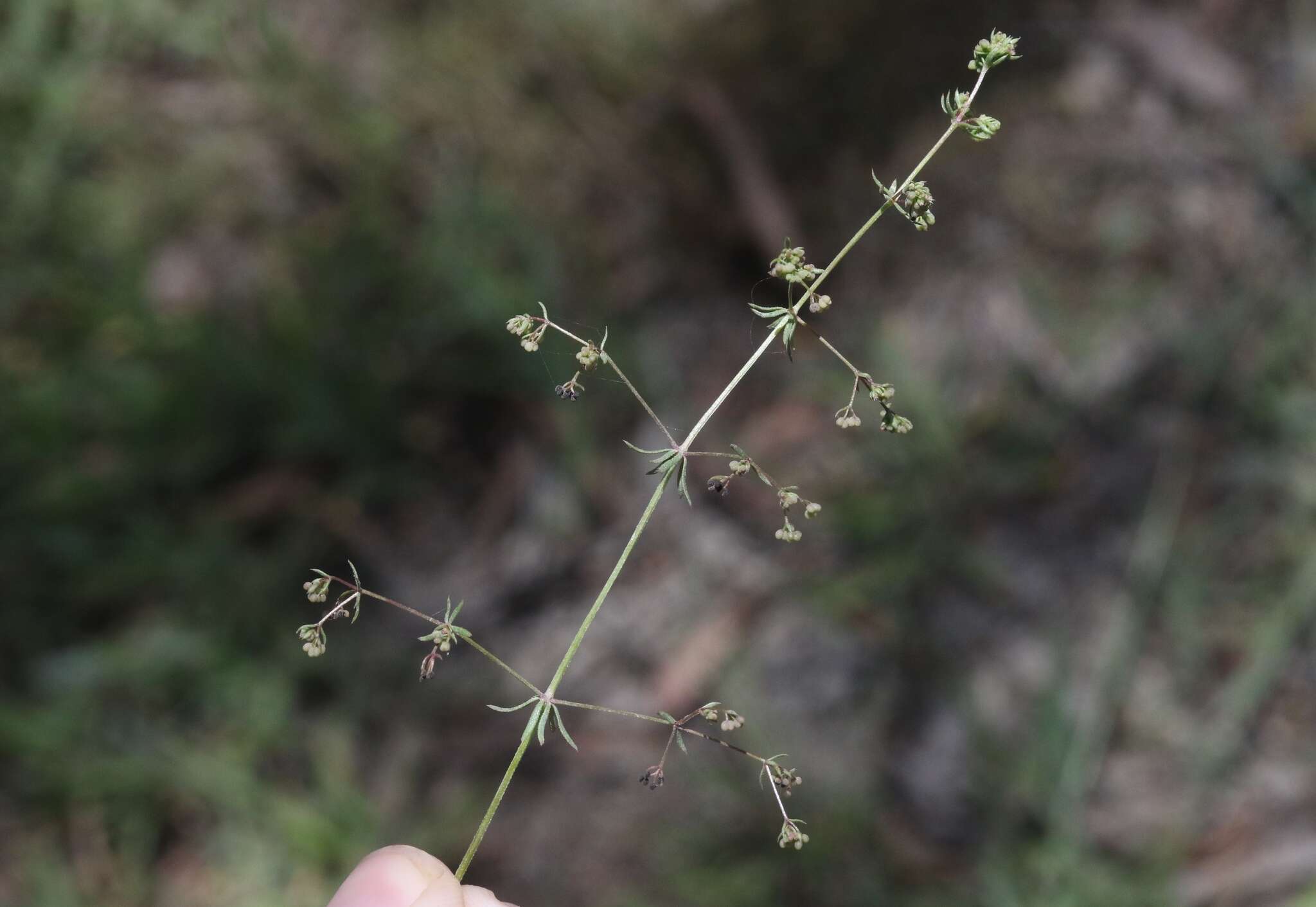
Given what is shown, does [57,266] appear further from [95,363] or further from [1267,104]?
[1267,104]

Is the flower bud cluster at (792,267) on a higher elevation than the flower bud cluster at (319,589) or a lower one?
higher

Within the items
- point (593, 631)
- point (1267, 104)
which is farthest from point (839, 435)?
point (1267, 104)

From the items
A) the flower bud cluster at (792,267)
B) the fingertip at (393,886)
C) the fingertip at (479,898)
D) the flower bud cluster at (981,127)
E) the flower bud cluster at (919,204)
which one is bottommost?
the fingertip at (393,886)

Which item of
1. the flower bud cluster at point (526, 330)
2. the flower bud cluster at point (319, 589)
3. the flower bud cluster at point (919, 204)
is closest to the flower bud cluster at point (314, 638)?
the flower bud cluster at point (319, 589)

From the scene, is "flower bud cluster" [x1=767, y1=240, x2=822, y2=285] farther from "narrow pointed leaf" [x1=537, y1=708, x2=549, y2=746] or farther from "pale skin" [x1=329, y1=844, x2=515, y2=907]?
"pale skin" [x1=329, y1=844, x2=515, y2=907]

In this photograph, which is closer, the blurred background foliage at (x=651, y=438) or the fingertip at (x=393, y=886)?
the fingertip at (x=393, y=886)

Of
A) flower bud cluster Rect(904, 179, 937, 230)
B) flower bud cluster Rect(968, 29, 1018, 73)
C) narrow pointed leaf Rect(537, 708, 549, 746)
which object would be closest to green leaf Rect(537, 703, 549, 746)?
narrow pointed leaf Rect(537, 708, 549, 746)

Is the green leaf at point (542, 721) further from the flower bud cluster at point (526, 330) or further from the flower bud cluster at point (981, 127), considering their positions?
the flower bud cluster at point (981, 127)
